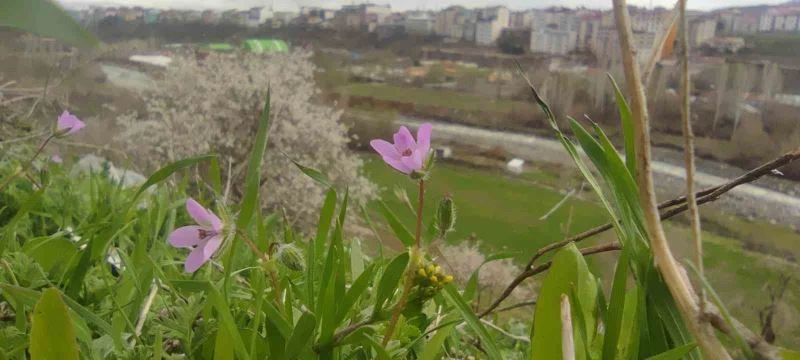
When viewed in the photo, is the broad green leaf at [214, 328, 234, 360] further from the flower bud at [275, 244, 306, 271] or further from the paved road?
the paved road

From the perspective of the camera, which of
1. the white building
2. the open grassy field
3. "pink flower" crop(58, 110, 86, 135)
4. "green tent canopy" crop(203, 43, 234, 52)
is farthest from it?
"green tent canopy" crop(203, 43, 234, 52)

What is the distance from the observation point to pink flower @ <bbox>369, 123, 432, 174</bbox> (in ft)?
0.63

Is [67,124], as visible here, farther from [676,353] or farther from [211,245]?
[676,353]

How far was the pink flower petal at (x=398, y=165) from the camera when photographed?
19cm

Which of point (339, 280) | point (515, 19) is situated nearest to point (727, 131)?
point (515, 19)

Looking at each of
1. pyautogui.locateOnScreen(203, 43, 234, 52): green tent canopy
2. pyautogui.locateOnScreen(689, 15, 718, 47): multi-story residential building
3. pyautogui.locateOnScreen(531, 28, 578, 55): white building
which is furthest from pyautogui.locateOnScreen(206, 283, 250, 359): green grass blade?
pyautogui.locateOnScreen(203, 43, 234, 52): green tent canopy

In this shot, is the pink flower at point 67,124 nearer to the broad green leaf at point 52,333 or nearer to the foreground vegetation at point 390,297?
the foreground vegetation at point 390,297

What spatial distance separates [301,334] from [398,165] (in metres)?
0.06

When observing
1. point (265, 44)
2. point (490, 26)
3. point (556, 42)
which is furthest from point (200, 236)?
point (265, 44)

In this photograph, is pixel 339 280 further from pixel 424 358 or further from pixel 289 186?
pixel 289 186

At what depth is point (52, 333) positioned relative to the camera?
0.16m

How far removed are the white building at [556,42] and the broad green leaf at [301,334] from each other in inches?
80.6

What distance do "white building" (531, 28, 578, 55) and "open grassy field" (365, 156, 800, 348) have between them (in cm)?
42

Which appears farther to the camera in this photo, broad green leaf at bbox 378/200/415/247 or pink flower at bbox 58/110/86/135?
pink flower at bbox 58/110/86/135
